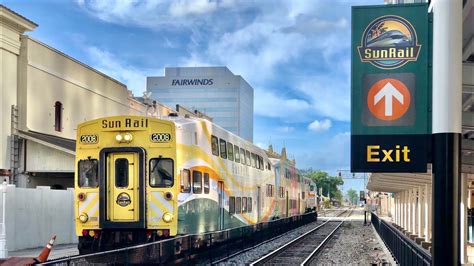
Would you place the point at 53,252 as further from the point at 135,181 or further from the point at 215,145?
the point at 215,145

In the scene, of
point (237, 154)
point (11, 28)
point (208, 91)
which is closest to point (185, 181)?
point (237, 154)

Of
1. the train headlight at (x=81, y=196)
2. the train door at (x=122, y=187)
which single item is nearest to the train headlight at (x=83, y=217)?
the train headlight at (x=81, y=196)

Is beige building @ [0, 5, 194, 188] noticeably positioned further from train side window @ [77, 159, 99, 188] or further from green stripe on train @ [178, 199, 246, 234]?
train side window @ [77, 159, 99, 188]

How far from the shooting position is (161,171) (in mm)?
13766

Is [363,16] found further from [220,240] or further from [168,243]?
[220,240]

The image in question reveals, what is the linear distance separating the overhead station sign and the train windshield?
34.2 feet

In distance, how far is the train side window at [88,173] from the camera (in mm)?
14008

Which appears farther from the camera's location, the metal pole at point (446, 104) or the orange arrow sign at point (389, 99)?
the orange arrow sign at point (389, 99)

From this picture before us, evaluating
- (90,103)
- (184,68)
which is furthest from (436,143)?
(184,68)

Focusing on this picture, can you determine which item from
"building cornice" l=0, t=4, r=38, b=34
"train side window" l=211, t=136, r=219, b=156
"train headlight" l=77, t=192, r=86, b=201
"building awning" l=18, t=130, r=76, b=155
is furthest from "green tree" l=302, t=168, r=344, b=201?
"train headlight" l=77, t=192, r=86, b=201

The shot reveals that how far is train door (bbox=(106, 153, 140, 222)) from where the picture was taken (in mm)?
13648

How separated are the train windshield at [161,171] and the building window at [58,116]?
15897 mm

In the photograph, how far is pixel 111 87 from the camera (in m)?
33.7

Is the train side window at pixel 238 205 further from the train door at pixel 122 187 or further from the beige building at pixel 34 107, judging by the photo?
the beige building at pixel 34 107
